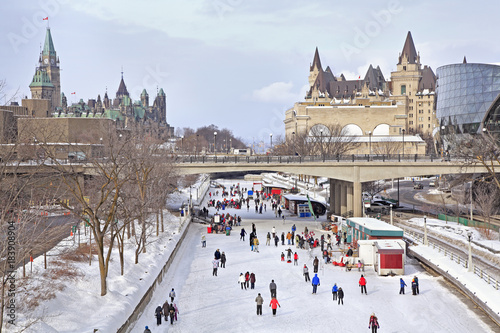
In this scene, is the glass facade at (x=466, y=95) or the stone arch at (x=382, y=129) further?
the stone arch at (x=382, y=129)

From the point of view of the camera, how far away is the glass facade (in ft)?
263

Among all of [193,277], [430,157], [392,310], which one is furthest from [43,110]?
[392,310]

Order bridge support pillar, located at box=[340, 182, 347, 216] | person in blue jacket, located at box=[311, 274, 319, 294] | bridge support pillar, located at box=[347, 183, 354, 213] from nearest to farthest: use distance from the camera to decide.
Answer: person in blue jacket, located at box=[311, 274, 319, 294] < bridge support pillar, located at box=[347, 183, 354, 213] < bridge support pillar, located at box=[340, 182, 347, 216]

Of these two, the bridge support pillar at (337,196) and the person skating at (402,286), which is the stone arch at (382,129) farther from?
Answer: the person skating at (402,286)

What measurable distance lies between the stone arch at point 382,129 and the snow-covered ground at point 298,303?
109 m

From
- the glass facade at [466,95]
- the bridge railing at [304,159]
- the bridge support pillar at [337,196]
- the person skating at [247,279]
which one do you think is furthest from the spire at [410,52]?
the person skating at [247,279]

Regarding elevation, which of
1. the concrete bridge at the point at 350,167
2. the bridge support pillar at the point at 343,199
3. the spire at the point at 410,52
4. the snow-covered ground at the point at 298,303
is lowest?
the snow-covered ground at the point at 298,303

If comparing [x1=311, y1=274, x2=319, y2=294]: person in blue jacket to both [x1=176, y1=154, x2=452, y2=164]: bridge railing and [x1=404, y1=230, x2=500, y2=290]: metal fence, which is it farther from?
[x1=176, y1=154, x2=452, y2=164]: bridge railing

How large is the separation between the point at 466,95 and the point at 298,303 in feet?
219

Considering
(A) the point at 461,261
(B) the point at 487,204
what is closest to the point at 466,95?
(B) the point at 487,204

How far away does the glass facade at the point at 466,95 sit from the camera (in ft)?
263

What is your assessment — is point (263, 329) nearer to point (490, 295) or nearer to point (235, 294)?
point (235, 294)

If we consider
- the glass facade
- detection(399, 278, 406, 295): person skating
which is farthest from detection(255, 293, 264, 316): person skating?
the glass facade

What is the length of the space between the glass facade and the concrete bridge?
30391mm
